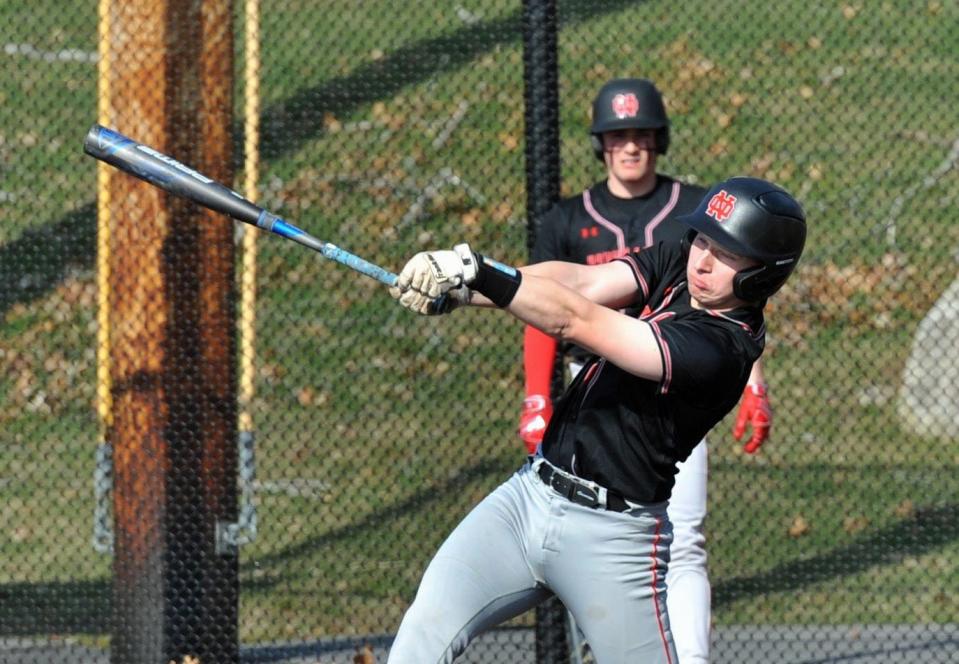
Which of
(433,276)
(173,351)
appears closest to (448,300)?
(433,276)

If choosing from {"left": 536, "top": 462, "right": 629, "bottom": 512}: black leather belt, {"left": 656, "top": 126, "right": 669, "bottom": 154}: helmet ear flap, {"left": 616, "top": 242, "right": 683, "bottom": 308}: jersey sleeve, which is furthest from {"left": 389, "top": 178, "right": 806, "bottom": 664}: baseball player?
{"left": 656, "top": 126, "right": 669, "bottom": 154}: helmet ear flap

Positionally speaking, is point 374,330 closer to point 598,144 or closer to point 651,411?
point 598,144

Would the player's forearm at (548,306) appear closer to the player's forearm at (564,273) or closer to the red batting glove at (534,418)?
A: the player's forearm at (564,273)

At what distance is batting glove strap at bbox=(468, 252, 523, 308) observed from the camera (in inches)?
135

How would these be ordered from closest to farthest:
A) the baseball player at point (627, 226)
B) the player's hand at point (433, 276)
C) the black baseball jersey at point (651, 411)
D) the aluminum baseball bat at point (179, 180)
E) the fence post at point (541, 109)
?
the player's hand at point (433, 276) < the black baseball jersey at point (651, 411) < the aluminum baseball bat at point (179, 180) < the baseball player at point (627, 226) < the fence post at point (541, 109)

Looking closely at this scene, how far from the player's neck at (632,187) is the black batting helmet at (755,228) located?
1384mm

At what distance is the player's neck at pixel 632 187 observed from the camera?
16.8ft

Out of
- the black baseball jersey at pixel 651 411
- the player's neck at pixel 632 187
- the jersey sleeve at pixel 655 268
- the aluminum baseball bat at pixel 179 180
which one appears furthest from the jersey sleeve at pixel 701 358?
the player's neck at pixel 632 187

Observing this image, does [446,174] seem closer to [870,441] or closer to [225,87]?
[870,441]

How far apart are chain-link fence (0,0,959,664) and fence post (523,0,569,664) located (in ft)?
3.35

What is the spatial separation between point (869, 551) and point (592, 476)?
3425 mm

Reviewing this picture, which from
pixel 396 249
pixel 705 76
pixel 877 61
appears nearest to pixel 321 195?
pixel 396 249

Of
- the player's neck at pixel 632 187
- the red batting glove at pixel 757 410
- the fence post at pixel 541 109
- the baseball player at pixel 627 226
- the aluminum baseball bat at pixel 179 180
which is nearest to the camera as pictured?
the aluminum baseball bat at pixel 179 180

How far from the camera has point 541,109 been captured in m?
5.32
